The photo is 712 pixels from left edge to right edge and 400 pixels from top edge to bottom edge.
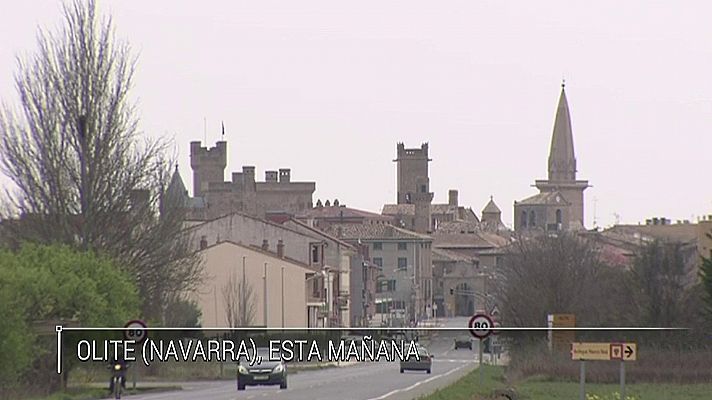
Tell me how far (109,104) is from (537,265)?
72.5 feet

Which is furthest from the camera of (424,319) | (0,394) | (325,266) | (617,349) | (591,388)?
(424,319)

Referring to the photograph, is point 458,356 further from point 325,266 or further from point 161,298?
point 325,266

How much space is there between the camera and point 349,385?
152ft

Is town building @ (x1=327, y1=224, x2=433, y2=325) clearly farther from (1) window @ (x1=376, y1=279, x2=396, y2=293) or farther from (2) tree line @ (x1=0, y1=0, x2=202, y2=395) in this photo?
(2) tree line @ (x1=0, y1=0, x2=202, y2=395)

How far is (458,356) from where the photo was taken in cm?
7475

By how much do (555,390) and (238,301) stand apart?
3692 centimetres

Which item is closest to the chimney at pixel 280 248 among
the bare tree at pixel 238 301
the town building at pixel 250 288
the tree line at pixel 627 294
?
the town building at pixel 250 288

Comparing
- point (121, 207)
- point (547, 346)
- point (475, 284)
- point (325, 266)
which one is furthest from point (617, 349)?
point (475, 284)

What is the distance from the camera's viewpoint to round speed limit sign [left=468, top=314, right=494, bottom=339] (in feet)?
103

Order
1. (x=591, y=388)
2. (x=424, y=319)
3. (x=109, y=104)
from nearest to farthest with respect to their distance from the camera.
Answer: (x=591, y=388), (x=109, y=104), (x=424, y=319)

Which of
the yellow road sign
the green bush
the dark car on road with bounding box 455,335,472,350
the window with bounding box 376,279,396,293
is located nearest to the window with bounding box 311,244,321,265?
the dark car on road with bounding box 455,335,472,350

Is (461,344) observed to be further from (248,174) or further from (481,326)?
(248,174)

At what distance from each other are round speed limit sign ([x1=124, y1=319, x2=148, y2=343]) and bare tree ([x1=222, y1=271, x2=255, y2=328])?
38239 mm

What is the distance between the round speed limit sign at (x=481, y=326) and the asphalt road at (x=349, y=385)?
289 inches
